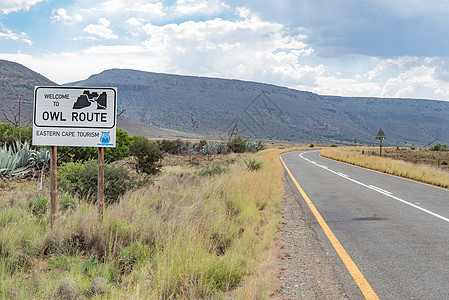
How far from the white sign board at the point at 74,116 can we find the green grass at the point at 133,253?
116 cm

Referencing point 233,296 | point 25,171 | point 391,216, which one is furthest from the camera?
point 25,171

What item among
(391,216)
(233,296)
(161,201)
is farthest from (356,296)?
(391,216)

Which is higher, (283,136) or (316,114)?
(316,114)

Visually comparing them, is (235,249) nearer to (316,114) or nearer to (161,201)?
(161,201)

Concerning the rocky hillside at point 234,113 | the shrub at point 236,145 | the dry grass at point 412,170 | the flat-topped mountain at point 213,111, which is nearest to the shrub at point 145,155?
the dry grass at point 412,170

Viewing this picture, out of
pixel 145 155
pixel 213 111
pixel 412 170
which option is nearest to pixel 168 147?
pixel 145 155

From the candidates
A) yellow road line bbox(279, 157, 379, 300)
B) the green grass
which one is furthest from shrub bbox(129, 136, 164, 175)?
yellow road line bbox(279, 157, 379, 300)

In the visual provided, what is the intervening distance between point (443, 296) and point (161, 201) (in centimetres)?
486

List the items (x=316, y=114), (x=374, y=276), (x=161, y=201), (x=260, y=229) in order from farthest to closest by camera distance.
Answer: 1. (x=316, y=114)
2. (x=161, y=201)
3. (x=260, y=229)
4. (x=374, y=276)

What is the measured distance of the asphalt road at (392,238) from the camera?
3.95 m

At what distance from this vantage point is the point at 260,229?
20.2ft

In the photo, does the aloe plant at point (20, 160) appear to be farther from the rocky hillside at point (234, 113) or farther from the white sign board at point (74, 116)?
the rocky hillside at point (234, 113)

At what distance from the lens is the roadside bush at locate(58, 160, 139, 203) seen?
7500 mm

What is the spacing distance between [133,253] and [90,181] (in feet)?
13.1
